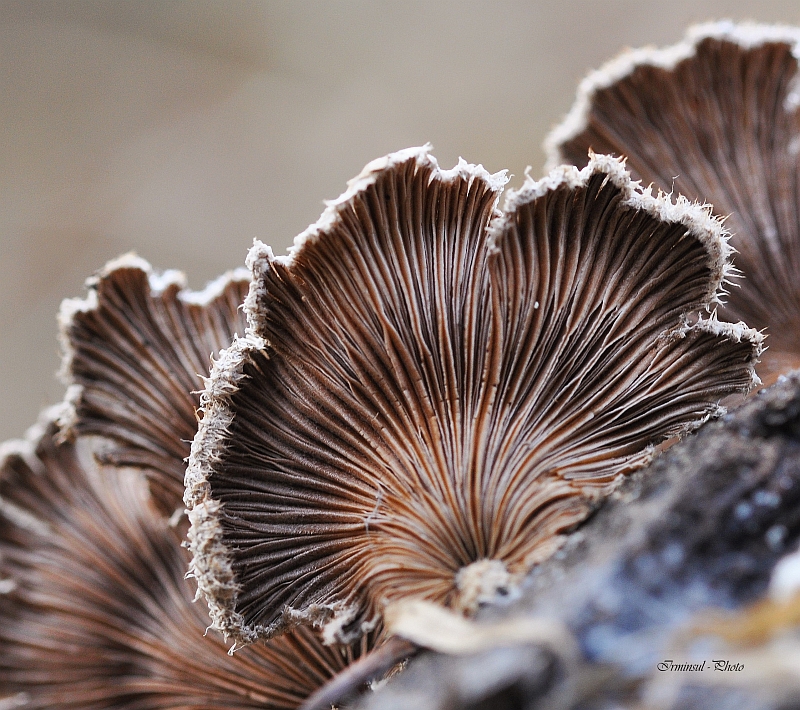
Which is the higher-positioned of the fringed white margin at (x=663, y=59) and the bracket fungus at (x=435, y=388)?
the fringed white margin at (x=663, y=59)


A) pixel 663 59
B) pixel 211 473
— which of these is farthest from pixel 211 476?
pixel 663 59

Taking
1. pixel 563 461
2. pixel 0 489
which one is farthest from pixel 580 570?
pixel 0 489

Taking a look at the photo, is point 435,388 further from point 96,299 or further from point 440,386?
point 96,299

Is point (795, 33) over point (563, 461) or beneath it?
over

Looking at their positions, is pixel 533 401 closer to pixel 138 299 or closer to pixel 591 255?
pixel 591 255

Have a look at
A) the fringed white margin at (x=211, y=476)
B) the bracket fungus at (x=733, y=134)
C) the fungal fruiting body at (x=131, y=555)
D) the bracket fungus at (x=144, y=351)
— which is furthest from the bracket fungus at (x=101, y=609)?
the bracket fungus at (x=733, y=134)

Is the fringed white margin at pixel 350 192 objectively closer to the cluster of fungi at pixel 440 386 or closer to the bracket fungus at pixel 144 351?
the cluster of fungi at pixel 440 386

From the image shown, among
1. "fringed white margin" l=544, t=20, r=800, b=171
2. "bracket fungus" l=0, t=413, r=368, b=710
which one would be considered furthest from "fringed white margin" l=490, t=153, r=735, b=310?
"bracket fungus" l=0, t=413, r=368, b=710
